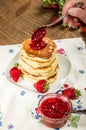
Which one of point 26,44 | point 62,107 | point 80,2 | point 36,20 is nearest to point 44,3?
point 36,20

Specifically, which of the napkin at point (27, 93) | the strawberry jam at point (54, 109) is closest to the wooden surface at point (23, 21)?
the napkin at point (27, 93)

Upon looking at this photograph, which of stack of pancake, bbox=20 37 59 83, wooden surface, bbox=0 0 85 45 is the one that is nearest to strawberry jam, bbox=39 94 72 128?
stack of pancake, bbox=20 37 59 83

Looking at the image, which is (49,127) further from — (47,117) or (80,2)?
(80,2)

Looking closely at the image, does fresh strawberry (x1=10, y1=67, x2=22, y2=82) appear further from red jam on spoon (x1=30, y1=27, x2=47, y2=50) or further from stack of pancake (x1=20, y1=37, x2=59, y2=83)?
red jam on spoon (x1=30, y1=27, x2=47, y2=50)

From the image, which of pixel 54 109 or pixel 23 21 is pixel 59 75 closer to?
pixel 54 109

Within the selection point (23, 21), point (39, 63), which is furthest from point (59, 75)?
point (23, 21)

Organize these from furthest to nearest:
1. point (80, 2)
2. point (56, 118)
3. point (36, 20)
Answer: point (36, 20) < point (80, 2) < point (56, 118)
